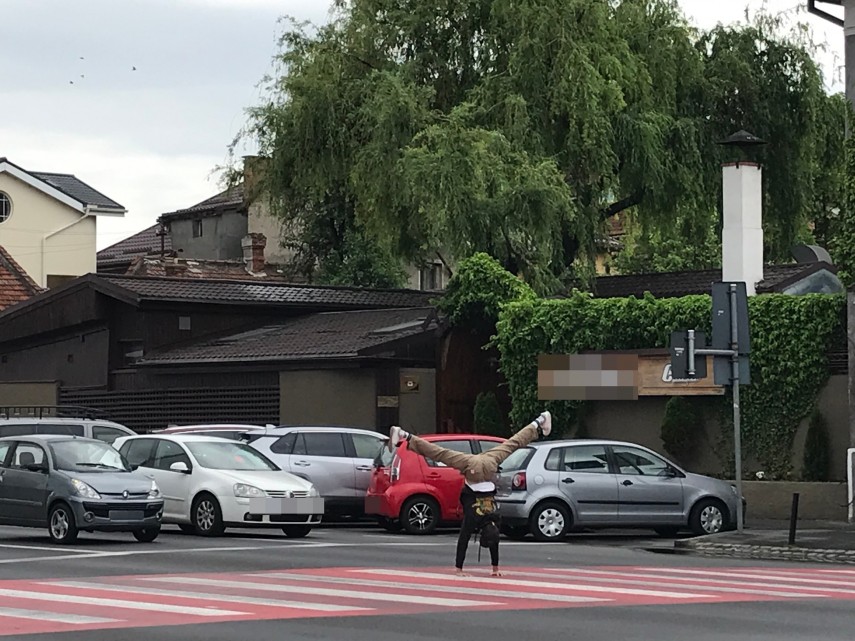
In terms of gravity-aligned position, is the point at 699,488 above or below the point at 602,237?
below

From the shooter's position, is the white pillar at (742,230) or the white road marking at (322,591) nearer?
the white road marking at (322,591)

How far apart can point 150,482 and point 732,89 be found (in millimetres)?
21657

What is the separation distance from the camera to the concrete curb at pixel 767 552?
71.9 ft

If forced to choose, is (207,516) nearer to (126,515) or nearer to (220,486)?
(220,486)

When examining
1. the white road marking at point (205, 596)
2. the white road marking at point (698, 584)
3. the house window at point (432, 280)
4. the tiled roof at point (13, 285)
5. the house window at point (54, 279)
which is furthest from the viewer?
the house window at point (54, 279)

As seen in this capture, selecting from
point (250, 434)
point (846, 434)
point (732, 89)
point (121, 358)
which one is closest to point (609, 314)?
point (846, 434)

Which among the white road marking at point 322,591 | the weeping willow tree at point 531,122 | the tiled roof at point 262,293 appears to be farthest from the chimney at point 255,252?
the white road marking at point 322,591

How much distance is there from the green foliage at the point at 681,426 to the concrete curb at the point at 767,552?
791 centimetres

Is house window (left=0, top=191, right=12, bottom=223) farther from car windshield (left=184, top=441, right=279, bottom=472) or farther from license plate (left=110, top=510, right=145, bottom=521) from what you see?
license plate (left=110, top=510, right=145, bottom=521)

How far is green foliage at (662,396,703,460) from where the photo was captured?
31469 millimetres

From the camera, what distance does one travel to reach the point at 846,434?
29719 mm

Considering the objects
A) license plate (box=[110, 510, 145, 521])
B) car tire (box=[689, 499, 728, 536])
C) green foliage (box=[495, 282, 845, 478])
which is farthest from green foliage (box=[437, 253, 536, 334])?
license plate (box=[110, 510, 145, 521])

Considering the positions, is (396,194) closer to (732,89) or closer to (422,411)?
(422,411)

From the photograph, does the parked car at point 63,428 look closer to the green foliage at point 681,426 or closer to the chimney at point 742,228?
the green foliage at point 681,426
